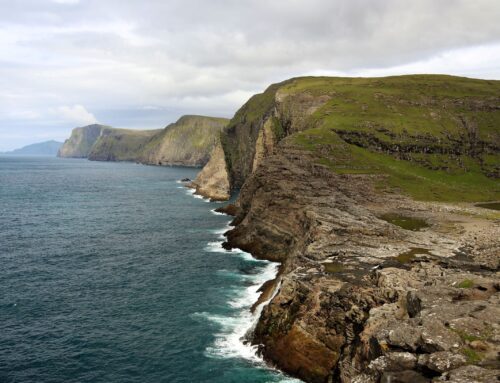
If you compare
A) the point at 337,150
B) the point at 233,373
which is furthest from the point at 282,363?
the point at 337,150

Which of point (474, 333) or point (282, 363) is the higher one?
point (474, 333)

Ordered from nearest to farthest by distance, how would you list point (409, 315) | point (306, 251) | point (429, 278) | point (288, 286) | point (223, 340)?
point (409, 315), point (429, 278), point (288, 286), point (223, 340), point (306, 251)

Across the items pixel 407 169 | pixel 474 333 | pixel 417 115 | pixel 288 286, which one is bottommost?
pixel 288 286

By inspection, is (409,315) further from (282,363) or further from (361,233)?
(361,233)

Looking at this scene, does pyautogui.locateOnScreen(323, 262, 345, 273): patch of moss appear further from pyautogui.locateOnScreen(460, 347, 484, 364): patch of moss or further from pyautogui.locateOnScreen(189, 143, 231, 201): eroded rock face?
pyautogui.locateOnScreen(189, 143, 231, 201): eroded rock face

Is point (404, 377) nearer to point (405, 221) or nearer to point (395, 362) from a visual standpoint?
point (395, 362)

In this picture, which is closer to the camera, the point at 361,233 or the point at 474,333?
the point at 474,333
